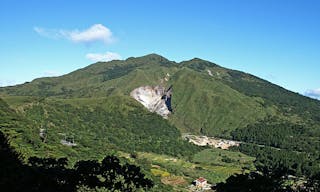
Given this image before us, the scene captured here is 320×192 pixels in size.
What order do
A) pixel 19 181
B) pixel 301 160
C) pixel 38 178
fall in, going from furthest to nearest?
pixel 301 160 → pixel 38 178 → pixel 19 181

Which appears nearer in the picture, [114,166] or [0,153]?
[114,166]

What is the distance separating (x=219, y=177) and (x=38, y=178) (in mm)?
131934

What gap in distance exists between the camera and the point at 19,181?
30.2m

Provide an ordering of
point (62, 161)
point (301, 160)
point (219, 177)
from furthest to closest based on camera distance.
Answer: point (301, 160) < point (219, 177) < point (62, 161)

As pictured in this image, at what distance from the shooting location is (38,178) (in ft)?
107

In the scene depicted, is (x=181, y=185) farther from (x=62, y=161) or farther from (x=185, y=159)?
(x=62, y=161)

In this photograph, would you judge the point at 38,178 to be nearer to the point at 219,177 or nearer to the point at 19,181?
the point at 19,181

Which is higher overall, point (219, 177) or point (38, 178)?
point (38, 178)

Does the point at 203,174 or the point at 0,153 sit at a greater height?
the point at 0,153

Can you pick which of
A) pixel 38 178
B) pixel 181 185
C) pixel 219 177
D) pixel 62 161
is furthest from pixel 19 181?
pixel 219 177

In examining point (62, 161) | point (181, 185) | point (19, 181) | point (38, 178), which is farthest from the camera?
point (181, 185)

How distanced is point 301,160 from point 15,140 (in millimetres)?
137021

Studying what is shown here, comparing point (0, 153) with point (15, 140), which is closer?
point (0, 153)

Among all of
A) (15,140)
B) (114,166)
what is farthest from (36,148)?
(114,166)
